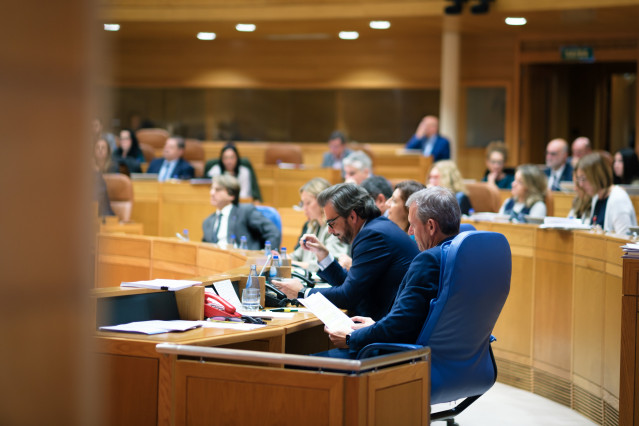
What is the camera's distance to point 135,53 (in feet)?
51.9

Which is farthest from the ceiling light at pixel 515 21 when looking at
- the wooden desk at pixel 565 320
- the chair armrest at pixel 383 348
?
the chair armrest at pixel 383 348

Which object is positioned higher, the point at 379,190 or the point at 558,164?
the point at 558,164

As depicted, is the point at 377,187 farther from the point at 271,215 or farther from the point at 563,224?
the point at 271,215

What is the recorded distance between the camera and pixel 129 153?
11.6 m

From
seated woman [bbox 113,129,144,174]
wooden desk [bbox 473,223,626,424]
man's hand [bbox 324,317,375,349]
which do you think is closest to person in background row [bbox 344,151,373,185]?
wooden desk [bbox 473,223,626,424]

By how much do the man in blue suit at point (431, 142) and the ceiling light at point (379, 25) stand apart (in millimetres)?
1867

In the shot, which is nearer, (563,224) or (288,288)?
(288,288)

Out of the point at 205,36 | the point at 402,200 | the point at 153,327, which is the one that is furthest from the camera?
the point at 205,36

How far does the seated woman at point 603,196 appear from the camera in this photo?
18.5ft

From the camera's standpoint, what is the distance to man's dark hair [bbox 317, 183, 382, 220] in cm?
434

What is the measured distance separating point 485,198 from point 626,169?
5.40 feet

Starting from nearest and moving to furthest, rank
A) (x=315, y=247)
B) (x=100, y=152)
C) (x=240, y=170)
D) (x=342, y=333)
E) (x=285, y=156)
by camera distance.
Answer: (x=100, y=152), (x=342, y=333), (x=315, y=247), (x=240, y=170), (x=285, y=156)

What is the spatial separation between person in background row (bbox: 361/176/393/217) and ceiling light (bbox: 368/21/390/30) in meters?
6.91

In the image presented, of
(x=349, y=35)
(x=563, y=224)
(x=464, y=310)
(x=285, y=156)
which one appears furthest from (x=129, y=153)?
(x=464, y=310)
